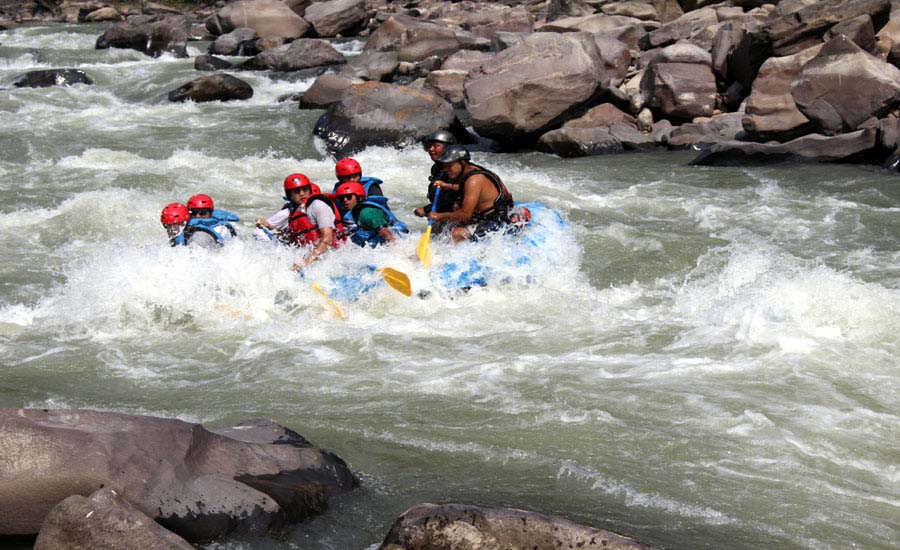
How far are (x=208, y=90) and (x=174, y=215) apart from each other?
9.87m

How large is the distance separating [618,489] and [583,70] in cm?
989

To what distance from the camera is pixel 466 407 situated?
5738 millimetres

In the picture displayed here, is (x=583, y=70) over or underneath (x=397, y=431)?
over

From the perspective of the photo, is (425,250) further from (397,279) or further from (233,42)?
(233,42)

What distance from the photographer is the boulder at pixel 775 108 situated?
42.7 feet

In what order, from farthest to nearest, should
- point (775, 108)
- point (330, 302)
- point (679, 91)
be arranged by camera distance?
point (679, 91), point (775, 108), point (330, 302)

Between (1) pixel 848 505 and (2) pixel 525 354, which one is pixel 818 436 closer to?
(1) pixel 848 505

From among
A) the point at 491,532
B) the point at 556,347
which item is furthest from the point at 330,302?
the point at 491,532

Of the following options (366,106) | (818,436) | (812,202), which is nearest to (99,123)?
(366,106)

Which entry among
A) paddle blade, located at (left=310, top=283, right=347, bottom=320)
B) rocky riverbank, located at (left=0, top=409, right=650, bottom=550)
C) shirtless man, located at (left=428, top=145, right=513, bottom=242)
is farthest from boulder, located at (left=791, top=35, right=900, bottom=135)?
rocky riverbank, located at (left=0, top=409, right=650, bottom=550)

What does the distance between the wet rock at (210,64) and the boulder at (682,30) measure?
8.32m

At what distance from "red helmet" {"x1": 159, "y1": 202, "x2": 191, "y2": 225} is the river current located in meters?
0.27

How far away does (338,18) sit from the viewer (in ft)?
85.7

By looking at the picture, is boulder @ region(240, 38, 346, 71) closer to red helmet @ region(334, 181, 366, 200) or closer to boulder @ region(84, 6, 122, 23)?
red helmet @ region(334, 181, 366, 200)
